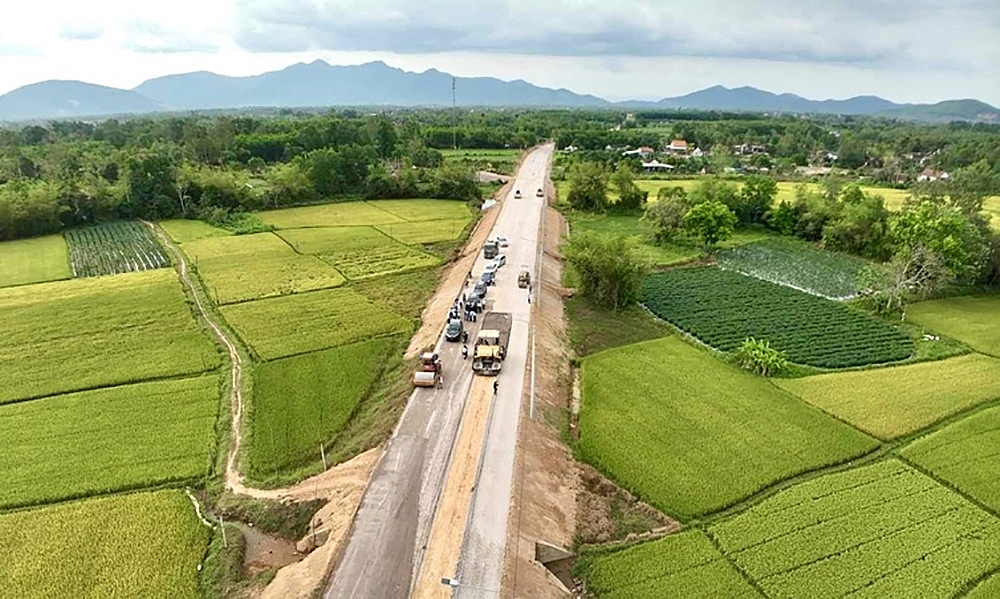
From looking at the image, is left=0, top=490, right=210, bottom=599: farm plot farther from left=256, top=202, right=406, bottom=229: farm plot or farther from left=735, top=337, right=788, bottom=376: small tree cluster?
left=256, top=202, right=406, bottom=229: farm plot

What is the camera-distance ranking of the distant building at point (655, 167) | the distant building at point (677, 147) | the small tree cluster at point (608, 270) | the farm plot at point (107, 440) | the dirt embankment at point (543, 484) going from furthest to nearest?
the distant building at point (677, 147)
the distant building at point (655, 167)
the small tree cluster at point (608, 270)
the farm plot at point (107, 440)
the dirt embankment at point (543, 484)

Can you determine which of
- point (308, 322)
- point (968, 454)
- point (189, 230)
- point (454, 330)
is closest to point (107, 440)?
point (308, 322)

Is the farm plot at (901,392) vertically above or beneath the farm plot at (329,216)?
beneath

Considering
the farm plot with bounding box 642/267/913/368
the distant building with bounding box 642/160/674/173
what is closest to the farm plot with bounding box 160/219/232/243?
the farm plot with bounding box 642/267/913/368

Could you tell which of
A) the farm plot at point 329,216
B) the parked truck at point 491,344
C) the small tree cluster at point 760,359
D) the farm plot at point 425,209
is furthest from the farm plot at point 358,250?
the small tree cluster at point 760,359

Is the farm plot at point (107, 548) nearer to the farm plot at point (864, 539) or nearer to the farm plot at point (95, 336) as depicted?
the farm plot at point (95, 336)

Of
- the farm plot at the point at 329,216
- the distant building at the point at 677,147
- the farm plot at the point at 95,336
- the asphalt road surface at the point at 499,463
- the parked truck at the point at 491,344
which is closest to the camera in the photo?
the asphalt road surface at the point at 499,463
